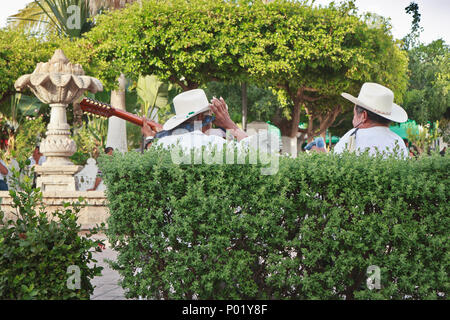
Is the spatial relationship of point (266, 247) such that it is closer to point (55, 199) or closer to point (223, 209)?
point (223, 209)

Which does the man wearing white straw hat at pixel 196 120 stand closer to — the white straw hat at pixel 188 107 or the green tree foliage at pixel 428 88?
the white straw hat at pixel 188 107

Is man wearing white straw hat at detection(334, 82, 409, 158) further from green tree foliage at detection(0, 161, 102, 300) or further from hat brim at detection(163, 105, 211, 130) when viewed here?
green tree foliage at detection(0, 161, 102, 300)

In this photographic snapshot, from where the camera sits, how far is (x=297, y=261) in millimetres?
3402

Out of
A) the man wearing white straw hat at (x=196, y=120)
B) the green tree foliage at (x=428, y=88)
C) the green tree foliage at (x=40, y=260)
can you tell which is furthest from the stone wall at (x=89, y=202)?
the green tree foliage at (x=428, y=88)

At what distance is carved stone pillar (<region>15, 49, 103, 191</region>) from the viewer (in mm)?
10078

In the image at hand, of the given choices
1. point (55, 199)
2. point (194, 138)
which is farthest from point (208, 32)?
point (194, 138)

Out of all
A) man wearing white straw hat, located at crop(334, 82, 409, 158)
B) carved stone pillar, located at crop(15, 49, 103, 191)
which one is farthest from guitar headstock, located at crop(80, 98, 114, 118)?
man wearing white straw hat, located at crop(334, 82, 409, 158)

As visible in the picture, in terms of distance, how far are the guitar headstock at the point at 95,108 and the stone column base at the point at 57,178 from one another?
159 cm

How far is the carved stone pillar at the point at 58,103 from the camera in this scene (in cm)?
1008

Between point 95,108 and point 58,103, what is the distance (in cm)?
192

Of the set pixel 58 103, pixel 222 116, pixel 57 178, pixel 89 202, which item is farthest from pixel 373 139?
pixel 58 103

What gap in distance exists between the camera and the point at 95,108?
351 inches
